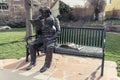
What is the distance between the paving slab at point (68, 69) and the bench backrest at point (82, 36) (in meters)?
0.50

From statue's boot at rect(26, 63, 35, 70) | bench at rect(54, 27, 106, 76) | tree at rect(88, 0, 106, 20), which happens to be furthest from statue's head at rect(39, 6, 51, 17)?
tree at rect(88, 0, 106, 20)

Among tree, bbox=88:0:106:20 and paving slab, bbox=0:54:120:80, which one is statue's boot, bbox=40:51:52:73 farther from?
tree, bbox=88:0:106:20

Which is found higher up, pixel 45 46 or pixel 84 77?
pixel 45 46

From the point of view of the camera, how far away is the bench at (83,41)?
197 inches

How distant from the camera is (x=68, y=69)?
5.12 meters

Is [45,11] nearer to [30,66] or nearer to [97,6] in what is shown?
[30,66]

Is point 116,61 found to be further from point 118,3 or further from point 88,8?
point 118,3

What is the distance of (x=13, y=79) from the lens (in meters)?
4.54

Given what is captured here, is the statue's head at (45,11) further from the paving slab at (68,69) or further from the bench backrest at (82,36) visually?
the paving slab at (68,69)

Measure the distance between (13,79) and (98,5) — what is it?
49.9ft

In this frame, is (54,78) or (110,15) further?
(110,15)

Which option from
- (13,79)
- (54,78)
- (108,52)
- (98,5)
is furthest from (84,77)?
(98,5)

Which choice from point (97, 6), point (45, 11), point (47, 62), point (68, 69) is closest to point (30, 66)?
point (47, 62)

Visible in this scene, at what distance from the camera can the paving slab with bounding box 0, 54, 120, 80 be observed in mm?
4626
